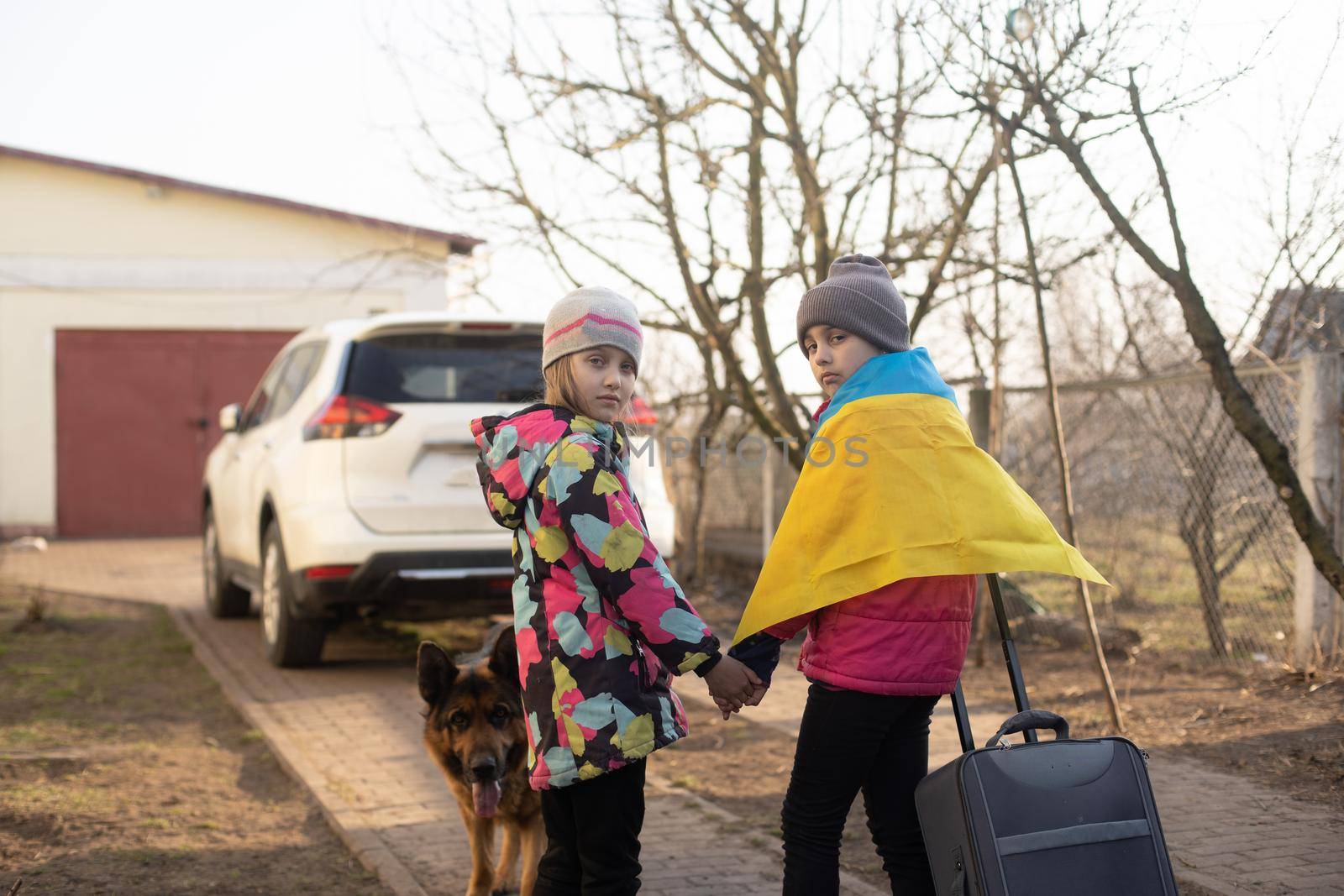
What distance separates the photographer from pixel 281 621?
733cm

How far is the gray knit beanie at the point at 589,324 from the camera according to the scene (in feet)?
9.39

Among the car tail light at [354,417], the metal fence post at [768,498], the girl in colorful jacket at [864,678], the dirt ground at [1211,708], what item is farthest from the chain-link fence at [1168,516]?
the girl in colorful jacket at [864,678]

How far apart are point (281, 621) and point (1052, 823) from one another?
5.72 m

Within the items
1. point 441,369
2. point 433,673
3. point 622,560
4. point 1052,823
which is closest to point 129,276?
point 441,369

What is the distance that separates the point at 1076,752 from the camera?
2.57 m

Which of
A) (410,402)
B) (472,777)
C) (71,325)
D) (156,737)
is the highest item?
(71,325)

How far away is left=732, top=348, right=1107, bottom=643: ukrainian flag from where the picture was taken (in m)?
2.71

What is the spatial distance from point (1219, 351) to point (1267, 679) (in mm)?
2504

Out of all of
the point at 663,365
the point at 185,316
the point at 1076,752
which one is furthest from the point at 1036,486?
the point at 185,316

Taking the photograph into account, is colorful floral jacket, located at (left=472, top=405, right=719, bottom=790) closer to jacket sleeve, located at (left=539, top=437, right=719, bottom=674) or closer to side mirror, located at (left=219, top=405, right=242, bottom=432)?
jacket sleeve, located at (left=539, top=437, right=719, bottom=674)

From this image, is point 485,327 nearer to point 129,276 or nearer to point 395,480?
point 395,480

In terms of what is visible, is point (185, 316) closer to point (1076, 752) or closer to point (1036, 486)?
point (1036, 486)

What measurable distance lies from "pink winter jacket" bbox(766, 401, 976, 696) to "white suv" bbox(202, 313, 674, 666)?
3844mm

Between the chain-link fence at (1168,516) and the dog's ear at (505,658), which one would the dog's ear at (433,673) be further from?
the chain-link fence at (1168,516)
